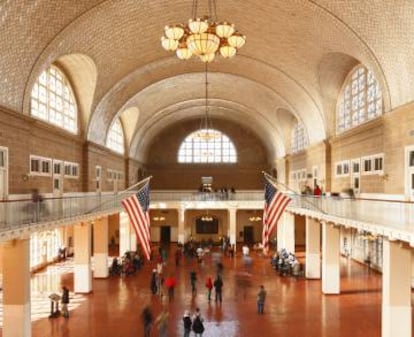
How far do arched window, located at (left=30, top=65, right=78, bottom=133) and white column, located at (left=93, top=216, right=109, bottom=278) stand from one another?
5256 millimetres

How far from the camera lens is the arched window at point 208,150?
47812mm

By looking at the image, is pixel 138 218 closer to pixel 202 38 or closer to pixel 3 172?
pixel 3 172

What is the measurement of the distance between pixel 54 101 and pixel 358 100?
49.9 ft

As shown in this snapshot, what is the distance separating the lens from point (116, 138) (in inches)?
1373

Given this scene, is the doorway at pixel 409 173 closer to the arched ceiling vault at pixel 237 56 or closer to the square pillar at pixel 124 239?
the arched ceiling vault at pixel 237 56

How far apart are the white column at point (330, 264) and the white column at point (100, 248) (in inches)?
451

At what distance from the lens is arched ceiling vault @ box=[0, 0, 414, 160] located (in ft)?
51.1

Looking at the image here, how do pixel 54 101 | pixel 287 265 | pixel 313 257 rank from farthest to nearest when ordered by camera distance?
pixel 287 265, pixel 313 257, pixel 54 101

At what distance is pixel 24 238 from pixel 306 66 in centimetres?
1617

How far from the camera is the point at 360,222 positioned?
14180 millimetres

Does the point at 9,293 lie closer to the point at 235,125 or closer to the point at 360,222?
the point at 360,222

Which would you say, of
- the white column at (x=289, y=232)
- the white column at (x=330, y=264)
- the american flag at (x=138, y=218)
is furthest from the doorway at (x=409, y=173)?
the white column at (x=289, y=232)

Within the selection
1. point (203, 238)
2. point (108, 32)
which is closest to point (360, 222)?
point (108, 32)

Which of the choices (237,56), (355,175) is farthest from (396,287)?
(237,56)
